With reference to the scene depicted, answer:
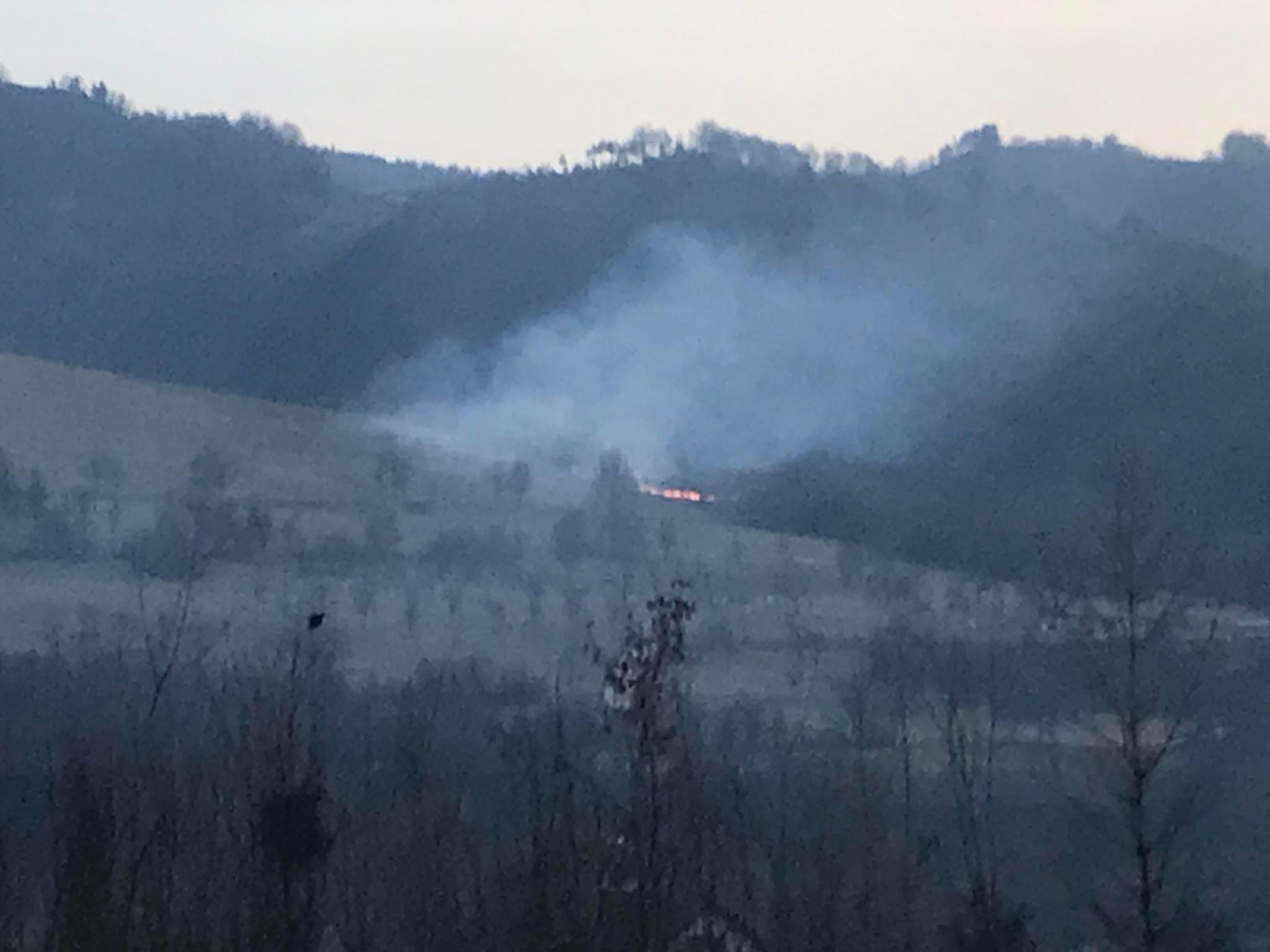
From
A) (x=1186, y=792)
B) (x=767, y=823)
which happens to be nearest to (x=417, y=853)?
(x=767, y=823)

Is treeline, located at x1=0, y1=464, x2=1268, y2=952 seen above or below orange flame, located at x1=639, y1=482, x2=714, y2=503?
below

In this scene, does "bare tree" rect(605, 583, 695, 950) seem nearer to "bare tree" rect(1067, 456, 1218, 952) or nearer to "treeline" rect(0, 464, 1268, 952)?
"treeline" rect(0, 464, 1268, 952)

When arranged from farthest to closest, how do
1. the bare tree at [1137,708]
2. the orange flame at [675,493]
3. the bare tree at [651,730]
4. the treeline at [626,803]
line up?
the orange flame at [675,493]
the bare tree at [1137,708]
the treeline at [626,803]
the bare tree at [651,730]

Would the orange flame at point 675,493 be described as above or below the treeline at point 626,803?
above

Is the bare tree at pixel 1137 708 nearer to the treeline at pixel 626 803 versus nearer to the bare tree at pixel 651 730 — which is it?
the treeline at pixel 626 803

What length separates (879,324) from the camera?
116ft

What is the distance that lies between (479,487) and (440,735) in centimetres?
1616

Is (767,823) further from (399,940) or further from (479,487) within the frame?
(479,487)

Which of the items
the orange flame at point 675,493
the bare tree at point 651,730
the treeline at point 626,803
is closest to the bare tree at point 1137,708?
the treeline at point 626,803

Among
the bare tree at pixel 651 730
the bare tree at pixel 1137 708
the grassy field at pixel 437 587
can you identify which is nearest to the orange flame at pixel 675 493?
the grassy field at pixel 437 587

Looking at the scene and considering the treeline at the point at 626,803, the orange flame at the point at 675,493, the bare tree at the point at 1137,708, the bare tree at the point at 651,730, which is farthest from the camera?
the orange flame at the point at 675,493

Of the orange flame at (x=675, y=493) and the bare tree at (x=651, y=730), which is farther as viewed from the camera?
the orange flame at (x=675, y=493)

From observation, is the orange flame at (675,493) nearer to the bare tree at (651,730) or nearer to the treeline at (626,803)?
the treeline at (626,803)

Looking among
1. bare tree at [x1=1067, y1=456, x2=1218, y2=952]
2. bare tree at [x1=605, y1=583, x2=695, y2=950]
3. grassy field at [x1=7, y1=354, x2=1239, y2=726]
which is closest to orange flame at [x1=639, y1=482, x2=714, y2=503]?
grassy field at [x1=7, y1=354, x2=1239, y2=726]
